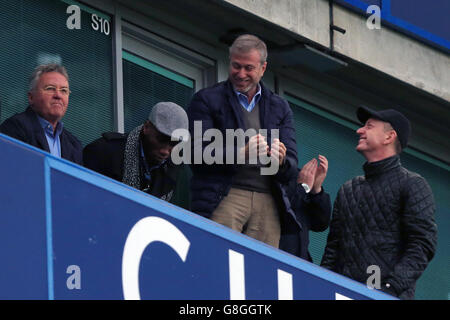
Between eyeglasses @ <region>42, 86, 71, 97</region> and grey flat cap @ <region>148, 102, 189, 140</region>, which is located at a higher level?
eyeglasses @ <region>42, 86, 71, 97</region>

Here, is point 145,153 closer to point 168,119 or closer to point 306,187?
point 168,119

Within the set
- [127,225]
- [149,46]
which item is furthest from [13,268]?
[149,46]

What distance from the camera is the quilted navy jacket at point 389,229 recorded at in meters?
8.82

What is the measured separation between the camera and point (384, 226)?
8969 millimetres

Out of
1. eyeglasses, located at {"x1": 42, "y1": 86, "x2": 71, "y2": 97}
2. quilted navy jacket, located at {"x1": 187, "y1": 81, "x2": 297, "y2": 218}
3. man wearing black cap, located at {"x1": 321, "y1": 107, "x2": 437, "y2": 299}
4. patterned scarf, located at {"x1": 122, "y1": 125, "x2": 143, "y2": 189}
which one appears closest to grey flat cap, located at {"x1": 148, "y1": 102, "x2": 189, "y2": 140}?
patterned scarf, located at {"x1": 122, "y1": 125, "x2": 143, "y2": 189}

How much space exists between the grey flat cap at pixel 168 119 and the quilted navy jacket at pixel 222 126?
1.06ft

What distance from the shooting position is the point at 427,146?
1392cm

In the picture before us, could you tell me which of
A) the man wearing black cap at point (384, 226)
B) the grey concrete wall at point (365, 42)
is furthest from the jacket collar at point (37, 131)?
the grey concrete wall at point (365, 42)

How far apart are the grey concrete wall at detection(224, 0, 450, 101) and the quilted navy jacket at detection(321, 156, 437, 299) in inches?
98.7

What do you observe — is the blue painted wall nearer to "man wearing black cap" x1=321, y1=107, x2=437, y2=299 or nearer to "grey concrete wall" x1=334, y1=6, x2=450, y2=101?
"grey concrete wall" x1=334, y1=6, x2=450, y2=101

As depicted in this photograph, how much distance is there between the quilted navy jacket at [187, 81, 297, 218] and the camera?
873cm

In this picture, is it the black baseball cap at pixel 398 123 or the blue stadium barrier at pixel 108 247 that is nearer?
the blue stadium barrier at pixel 108 247

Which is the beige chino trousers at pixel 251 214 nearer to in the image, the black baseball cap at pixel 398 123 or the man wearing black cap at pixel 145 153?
the man wearing black cap at pixel 145 153

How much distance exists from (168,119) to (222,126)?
0.67m
